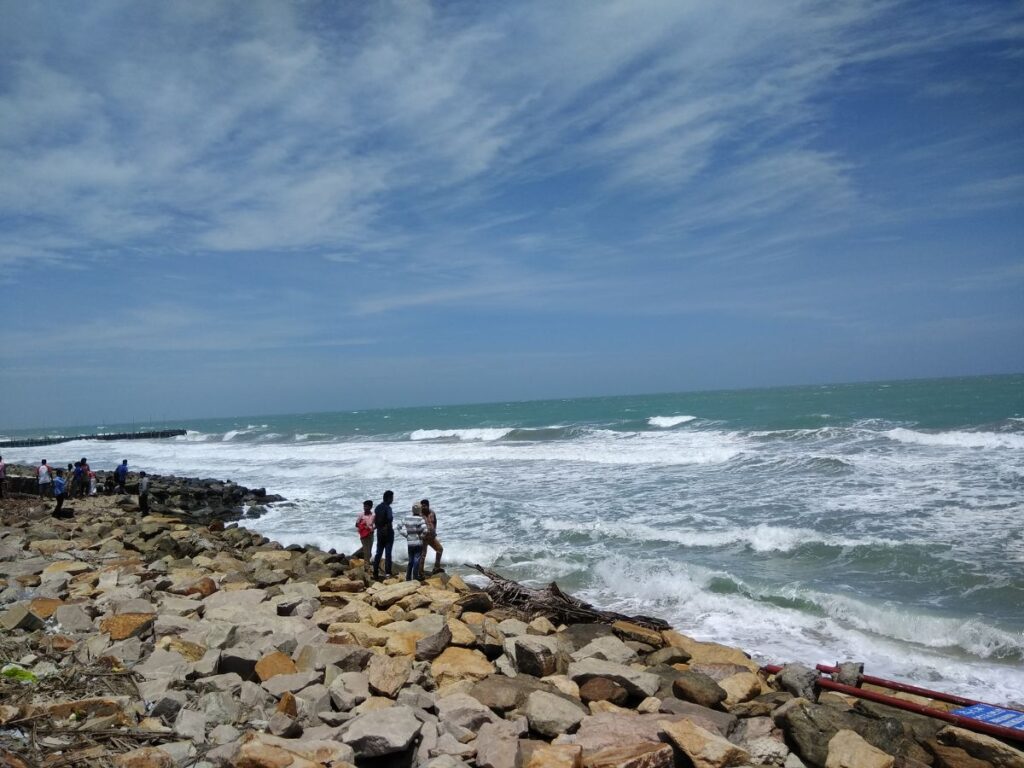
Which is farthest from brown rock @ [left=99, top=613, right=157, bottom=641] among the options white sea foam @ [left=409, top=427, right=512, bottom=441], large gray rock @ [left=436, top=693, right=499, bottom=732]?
white sea foam @ [left=409, top=427, right=512, bottom=441]

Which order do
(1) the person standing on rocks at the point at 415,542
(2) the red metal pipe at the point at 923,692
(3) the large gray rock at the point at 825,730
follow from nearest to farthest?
(3) the large gray rock at the point at 825,730
(2) the red metal pipe at the point at 923,692
(1) the person standing on rocks at the point at 415,542

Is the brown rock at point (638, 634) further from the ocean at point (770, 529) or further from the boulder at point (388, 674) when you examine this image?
the boulder at point (388, 674)

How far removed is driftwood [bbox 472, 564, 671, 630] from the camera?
8156 mm

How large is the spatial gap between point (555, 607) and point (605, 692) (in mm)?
2696

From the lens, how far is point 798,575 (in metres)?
10.4

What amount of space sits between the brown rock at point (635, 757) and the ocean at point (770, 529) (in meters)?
3.82

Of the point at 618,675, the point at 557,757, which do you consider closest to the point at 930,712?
the point at 618,675

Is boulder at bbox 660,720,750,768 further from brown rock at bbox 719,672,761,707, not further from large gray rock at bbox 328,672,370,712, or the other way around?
large gray rock at bbox 328,672,370,712

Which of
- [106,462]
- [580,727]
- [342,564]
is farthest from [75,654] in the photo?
[106,462]

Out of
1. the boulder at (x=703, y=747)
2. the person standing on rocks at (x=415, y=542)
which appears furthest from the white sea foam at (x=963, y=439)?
the boulder at (x=703, y=747)

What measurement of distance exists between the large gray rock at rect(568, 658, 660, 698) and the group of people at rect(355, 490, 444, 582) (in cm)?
470

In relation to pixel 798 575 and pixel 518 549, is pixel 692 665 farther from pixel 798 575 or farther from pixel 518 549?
pixel 518 549

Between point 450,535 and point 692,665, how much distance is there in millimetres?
8240

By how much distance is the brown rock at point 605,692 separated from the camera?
570 centimetres
